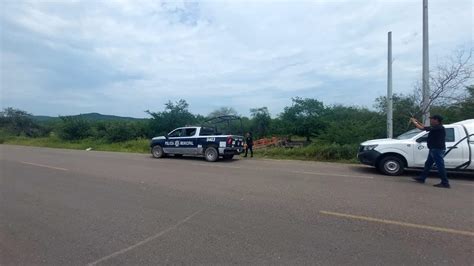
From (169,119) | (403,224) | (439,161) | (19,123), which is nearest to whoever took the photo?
(403,224)

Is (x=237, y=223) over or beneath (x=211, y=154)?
beneath

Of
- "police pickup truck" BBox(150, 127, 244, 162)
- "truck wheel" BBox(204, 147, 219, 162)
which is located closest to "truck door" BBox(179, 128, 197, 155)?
"police pickup truck" BBox(150, 127, 244, 162)

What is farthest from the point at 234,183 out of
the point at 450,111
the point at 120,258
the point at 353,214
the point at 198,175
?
the point at 450,111

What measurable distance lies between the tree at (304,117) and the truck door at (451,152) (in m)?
31.5

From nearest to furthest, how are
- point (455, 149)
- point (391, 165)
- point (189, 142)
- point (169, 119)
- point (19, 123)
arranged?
point (455, 149)
point (391, 165)
point (189, 142)
point (169, 119)
point (19, 123)

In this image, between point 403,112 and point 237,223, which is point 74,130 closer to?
point 403,112

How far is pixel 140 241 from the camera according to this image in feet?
13.6

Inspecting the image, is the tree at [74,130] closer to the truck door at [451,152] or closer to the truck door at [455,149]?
the truck door at [451,152]

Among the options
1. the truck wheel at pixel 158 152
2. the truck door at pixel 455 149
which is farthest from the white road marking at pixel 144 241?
the truck wheel at pixel 158 152

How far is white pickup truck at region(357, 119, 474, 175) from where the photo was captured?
916cm

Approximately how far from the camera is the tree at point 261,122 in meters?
44.3

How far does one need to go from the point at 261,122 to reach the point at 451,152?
3616 centimetres

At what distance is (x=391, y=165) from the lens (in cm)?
996

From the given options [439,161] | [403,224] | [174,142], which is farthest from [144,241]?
[174,142]
